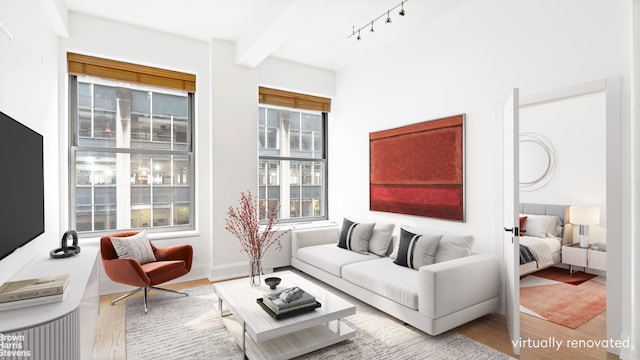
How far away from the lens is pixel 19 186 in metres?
1.94

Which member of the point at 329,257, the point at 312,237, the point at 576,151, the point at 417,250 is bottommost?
the point at 329,257

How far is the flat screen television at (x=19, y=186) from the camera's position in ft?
5.61

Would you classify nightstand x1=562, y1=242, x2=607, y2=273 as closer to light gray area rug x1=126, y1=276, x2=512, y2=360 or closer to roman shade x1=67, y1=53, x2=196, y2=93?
light gray area rug x1=126, y1=276, x2=512, y2=360

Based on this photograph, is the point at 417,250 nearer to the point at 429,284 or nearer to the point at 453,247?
the point at 453,247

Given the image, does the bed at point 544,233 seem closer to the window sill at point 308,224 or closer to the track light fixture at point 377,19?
the window sill at point 308,224

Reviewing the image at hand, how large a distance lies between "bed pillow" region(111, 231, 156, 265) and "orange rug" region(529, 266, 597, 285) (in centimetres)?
480

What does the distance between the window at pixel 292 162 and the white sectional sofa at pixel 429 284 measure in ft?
5.63

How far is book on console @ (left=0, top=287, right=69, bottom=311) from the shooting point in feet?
5.02

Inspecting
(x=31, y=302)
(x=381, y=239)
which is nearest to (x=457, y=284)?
(x=381, y=239)

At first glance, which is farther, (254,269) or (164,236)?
(164,236)

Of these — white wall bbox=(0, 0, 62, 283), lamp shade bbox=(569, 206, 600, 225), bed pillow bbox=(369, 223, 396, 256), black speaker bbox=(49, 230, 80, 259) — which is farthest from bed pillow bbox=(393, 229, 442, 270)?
white wall bbox=(0, 0, 62, 283)

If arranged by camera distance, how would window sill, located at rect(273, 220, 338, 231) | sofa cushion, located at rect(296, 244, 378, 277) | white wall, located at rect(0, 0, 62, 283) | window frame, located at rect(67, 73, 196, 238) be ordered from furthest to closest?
window sill, located at rect(273, 220, 338, 231)
window frame, located at rect(67, 73, 196, 238)
sofa cushion, located at rect(296, 244, 378, 277)
white wall, located at rect(0, 0, 62, 283)

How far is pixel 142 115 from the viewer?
4066 mm

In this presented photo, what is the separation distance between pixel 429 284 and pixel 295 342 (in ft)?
3.55
